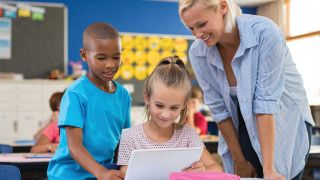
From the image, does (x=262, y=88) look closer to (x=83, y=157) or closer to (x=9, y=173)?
(x=83, y=157)

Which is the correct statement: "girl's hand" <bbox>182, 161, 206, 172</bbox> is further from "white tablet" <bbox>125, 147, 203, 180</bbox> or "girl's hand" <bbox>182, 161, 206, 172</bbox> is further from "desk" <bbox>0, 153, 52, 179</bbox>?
"desk" <bbox>0, 153, 52, 179</bbox>

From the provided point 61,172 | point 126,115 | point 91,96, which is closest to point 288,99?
point 126,115

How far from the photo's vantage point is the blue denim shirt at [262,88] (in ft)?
5.28

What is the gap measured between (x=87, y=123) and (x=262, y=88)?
0.60 meters

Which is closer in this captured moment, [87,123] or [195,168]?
[195,168]

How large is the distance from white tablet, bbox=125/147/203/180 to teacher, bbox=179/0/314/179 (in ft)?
1.02

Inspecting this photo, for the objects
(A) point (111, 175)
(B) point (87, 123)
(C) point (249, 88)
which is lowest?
(A) point (111, 175)

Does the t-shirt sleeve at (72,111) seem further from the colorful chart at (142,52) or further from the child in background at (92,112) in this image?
the colorful chart at (142,52)

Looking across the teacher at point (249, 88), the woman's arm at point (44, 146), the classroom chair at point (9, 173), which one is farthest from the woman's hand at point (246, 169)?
the woman's arm at point (44, 146)

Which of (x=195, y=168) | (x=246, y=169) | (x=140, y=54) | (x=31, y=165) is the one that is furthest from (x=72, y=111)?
(x=140, y=54)

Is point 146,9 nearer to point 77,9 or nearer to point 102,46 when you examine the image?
point 77,9

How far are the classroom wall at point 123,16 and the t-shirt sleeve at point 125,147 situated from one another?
20.1ft

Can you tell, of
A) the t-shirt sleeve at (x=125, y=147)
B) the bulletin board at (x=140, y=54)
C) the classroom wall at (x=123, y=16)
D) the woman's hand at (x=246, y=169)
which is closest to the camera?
the t-shirt sleeve at (x=125, y=147)

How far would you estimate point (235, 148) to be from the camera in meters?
1.82
